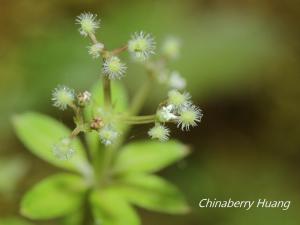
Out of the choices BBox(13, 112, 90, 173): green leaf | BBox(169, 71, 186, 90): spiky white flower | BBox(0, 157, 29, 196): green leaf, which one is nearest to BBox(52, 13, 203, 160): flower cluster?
BBox(169, 71, 186, 90): spiky white flower

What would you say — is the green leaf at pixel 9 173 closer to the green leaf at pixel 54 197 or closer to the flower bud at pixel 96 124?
the green leaf at pixel 54 197

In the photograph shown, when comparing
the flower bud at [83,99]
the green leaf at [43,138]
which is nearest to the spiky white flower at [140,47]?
the flower bud at [83,99]

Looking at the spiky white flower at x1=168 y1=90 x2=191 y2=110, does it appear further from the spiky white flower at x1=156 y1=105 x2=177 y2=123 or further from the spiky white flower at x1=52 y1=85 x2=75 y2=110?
the spiky white flower at x1=52 y1=85 x2=75 y2=110

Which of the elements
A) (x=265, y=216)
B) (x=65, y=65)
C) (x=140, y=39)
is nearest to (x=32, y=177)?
(x=65, y=65)

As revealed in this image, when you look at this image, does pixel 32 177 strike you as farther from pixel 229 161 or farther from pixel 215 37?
pixel 215 37

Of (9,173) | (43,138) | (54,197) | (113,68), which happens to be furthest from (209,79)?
(113,68)
